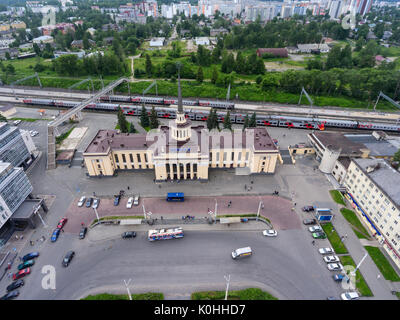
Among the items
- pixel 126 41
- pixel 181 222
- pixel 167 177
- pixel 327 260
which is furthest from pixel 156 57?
pixel 327 260

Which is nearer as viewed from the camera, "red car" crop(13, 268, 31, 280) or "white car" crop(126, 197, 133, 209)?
"red car" crop(13, 268, 31, 280)

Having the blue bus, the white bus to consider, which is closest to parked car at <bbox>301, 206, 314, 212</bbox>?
the blue bus

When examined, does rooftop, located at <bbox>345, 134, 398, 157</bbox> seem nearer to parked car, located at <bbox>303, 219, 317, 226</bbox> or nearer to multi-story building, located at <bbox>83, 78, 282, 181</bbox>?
multi-story building, located at <bbox>83, 78, 282, 181</bbox>

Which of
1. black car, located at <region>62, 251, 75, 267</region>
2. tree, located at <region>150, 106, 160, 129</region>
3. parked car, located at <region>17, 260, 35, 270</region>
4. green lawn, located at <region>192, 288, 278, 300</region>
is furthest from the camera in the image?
tree, located at <region>150, 106, 160, 129</region>

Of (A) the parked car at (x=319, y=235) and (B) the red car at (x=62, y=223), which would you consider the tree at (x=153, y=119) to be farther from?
(A) the parked car at (x=319, y=235)

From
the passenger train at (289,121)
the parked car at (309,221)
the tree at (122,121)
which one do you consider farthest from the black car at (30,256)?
the passenger train at (289,121)

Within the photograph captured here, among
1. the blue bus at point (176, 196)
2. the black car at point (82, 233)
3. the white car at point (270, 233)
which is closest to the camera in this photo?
the black car at point (82, 233)

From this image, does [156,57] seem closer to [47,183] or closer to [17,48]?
[17,48]
